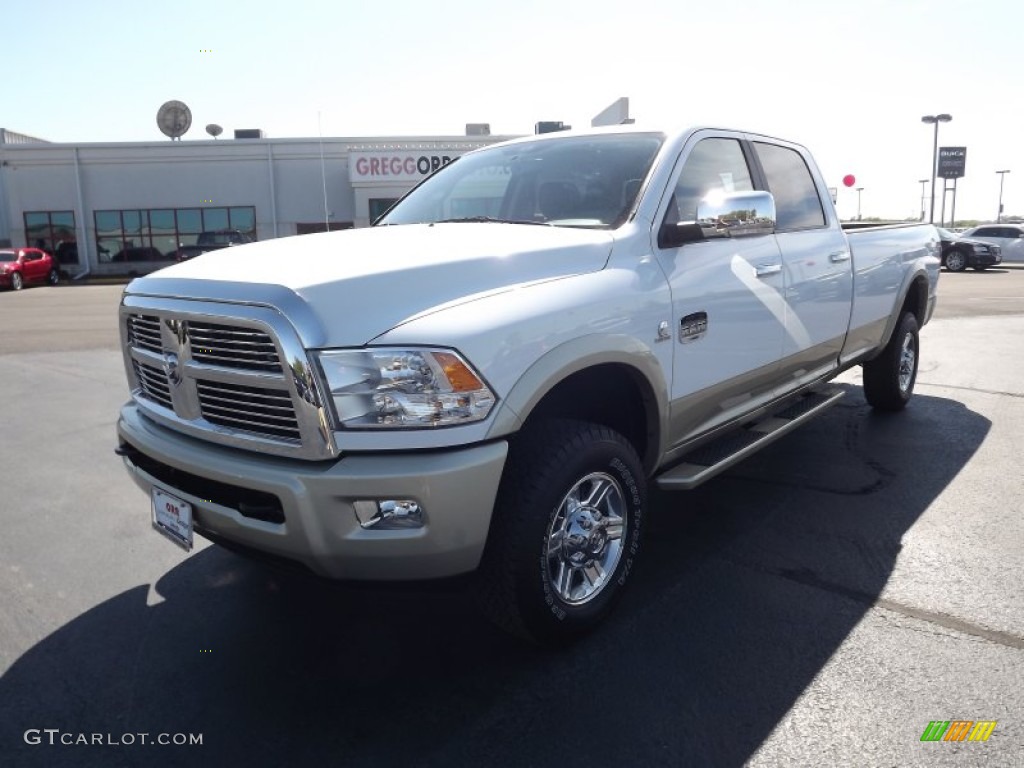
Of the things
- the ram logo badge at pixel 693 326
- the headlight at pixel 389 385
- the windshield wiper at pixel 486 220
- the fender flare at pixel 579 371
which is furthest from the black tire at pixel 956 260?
the headlight at pixel 389 385

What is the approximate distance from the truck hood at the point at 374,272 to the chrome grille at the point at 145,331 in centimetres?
11

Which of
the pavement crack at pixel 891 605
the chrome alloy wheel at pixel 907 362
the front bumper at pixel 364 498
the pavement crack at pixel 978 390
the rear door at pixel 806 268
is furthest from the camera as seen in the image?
the pavement crack at pixel 978 390

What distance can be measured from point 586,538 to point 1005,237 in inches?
1257

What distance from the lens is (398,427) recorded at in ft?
8.02

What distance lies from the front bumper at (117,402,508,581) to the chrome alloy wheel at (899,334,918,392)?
16.6 ft

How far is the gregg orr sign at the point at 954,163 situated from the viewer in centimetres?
4325

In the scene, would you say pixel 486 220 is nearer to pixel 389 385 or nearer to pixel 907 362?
pixel 389 385

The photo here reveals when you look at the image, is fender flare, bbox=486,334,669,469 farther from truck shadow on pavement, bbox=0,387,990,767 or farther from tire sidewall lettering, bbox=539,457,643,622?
truck shadow on pavement, bbox=0,387,990,767

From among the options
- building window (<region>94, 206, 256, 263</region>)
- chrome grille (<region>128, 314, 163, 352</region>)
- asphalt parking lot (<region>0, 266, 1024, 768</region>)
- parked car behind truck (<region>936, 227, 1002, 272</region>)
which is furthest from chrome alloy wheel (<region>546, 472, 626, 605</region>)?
building window (<region>94, 206, 256, 263</region>)

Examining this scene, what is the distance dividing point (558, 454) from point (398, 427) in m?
0.61

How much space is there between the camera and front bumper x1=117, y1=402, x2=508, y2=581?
2.40 metres

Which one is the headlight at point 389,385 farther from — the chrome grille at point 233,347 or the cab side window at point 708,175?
the cab side window at point 708,175

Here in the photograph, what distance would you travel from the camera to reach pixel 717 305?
142 inches

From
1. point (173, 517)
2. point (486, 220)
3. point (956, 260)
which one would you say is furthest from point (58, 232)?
point (173, 517)
